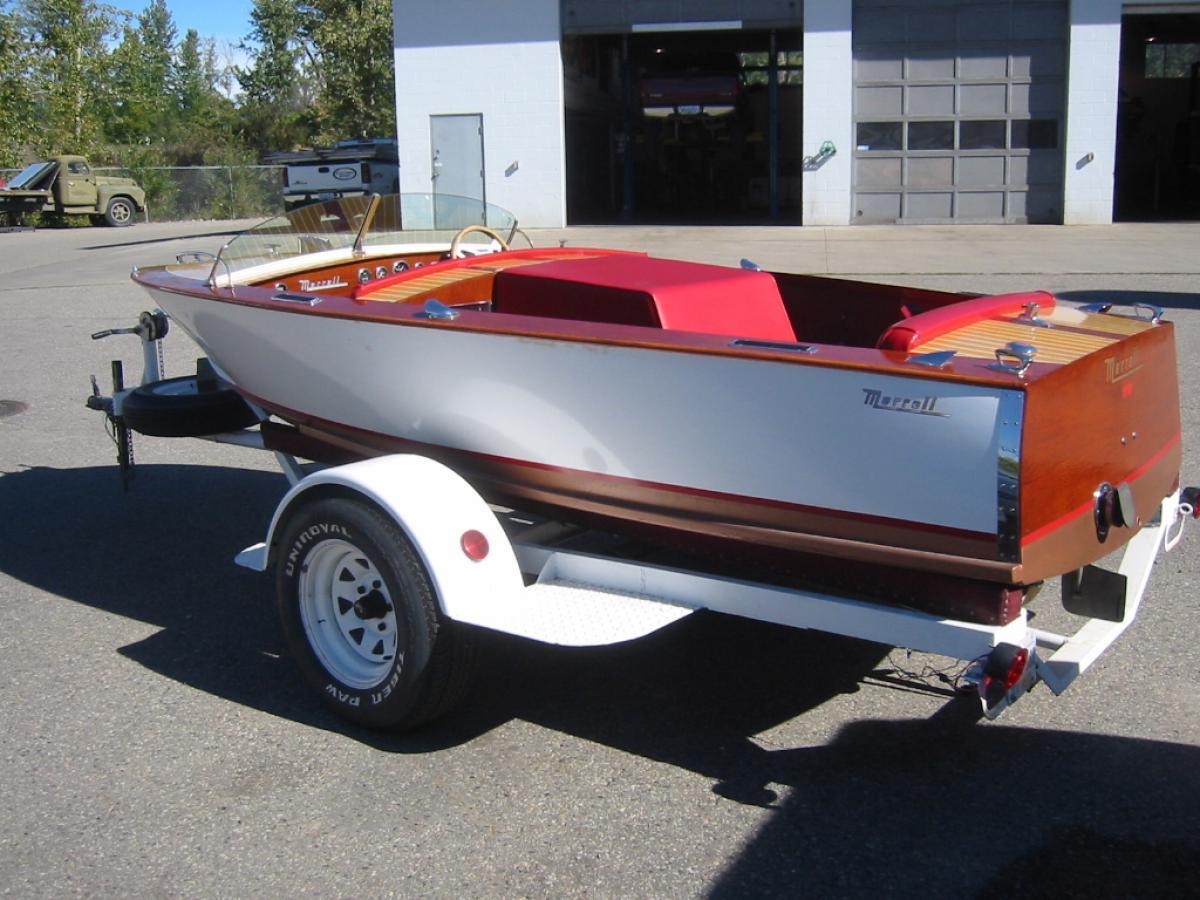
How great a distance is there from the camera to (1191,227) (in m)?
21.2

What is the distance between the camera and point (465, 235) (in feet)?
19.4

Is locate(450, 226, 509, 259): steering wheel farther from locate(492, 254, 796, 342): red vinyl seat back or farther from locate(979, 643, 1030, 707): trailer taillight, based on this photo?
locate(979, 643, 1030, 707): trailer taillight

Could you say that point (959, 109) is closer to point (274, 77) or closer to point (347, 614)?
point (347, 614)

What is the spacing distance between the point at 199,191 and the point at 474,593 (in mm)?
33579

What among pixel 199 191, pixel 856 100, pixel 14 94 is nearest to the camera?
pixel 856 100

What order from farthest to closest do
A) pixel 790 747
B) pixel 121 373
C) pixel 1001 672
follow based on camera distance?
pixel 121 373 → pixel 790 747 → pixel 1001 672

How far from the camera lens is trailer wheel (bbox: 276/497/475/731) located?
12.3 ft

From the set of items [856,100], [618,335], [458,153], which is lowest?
[618,335]

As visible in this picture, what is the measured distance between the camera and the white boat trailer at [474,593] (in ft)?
11.1

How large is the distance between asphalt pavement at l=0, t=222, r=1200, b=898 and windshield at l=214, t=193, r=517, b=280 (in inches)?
55.6

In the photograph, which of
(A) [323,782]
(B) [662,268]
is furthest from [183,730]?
(B) [662,268]

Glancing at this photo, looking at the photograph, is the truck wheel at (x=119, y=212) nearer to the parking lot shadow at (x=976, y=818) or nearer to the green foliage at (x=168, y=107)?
the green foliage at (x=168, y=107)

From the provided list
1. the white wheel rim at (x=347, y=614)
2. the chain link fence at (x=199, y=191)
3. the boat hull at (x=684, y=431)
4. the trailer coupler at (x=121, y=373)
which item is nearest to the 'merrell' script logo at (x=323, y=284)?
the trailer coupler at (x=121, y=373)

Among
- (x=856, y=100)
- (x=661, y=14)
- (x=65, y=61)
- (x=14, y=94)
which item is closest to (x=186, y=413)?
(x=856, y=100)
